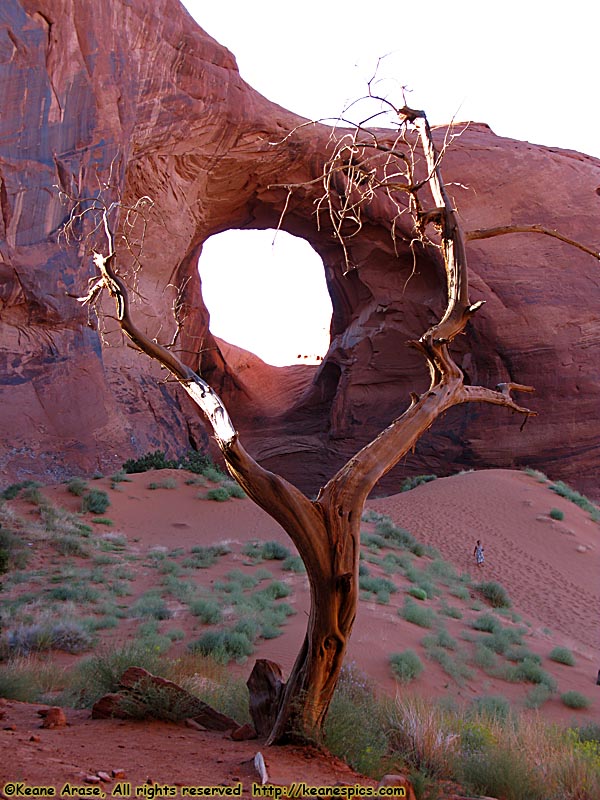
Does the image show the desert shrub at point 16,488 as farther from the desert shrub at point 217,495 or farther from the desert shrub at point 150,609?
the desert shrub at point 150,609

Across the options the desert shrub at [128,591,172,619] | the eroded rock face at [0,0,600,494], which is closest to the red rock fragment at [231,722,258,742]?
the desert shrub at [128,591,172,619]

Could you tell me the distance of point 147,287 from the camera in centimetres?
2355

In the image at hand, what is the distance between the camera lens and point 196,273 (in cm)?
3069

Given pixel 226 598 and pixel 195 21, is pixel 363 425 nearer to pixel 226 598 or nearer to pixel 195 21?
pixel 195 21

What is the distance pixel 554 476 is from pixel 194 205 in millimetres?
16116

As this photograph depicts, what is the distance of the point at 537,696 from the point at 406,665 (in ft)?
5.38

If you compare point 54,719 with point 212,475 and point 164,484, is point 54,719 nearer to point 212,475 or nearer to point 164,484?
point 164,484

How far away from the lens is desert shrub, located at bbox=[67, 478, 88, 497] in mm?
16172

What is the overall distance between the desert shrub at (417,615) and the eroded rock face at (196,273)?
721cm

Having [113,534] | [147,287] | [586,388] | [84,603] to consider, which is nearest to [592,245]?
[586,388]

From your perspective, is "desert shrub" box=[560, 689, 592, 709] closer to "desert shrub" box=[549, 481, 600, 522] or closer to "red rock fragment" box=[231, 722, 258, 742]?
"red rock fragment" box=[231, 722, 258, 742]

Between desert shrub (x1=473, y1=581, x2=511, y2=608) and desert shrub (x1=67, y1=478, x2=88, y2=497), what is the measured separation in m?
9.01

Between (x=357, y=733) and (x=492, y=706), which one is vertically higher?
(x=357, y=733)

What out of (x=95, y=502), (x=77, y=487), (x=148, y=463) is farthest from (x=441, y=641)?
(x=148, y=463)
